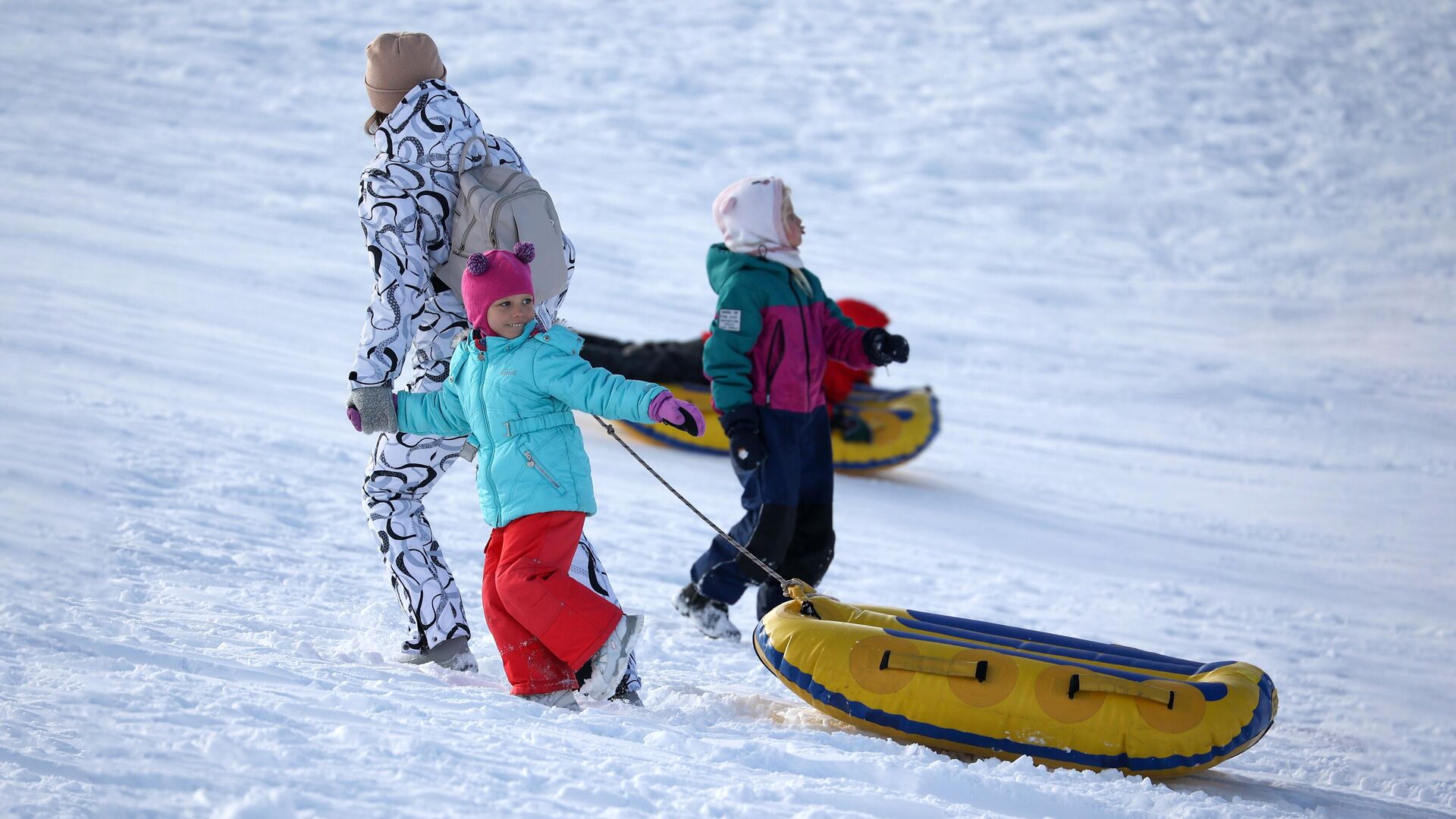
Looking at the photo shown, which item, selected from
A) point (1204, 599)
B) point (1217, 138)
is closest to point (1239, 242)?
point (1217, 138)

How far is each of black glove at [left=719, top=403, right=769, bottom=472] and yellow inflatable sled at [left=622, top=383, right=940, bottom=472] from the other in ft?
12.1

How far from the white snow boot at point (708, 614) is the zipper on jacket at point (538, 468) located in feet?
5.10

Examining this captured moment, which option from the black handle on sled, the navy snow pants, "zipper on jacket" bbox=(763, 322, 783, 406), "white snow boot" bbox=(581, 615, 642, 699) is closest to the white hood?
"zipper on jacket" bbox=(763, 322, 783, 406)

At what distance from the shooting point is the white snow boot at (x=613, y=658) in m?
3.43

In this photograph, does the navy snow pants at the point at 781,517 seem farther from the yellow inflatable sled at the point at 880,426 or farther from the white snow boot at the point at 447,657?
the yellow inflatable sled at the point at 880,426

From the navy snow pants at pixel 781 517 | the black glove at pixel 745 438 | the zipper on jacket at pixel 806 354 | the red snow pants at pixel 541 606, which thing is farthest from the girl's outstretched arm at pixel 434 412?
the zipper on jacket at pixel 806 354

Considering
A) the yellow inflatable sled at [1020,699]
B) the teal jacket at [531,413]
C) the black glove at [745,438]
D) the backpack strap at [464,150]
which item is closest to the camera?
the teal jacket at [531,413]

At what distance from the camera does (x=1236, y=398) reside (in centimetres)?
1230

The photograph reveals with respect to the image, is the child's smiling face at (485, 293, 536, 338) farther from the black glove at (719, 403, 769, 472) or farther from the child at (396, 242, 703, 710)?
the black glove at (719, 403, 769, 472)

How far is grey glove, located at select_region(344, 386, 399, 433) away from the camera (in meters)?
3.48

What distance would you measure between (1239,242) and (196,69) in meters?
16.5

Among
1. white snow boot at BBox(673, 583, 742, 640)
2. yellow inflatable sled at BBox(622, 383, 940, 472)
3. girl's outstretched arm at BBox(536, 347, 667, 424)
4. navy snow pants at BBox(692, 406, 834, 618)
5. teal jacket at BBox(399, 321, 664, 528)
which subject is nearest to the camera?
girl's outstretched arm at BBox(536, 347, 667, 424)

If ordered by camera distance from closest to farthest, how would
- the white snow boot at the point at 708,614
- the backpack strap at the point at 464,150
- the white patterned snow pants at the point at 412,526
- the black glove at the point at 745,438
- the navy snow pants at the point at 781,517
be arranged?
1. the backpack strap at the point at 464,150
2. the white patterned snow pants at the point at 412,526
3. the black glove at the point at 745,438
4. the navy snow pants at the point at 781,517
5. the white snow boot at the point at 708,614

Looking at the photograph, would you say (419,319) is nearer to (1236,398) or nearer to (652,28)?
(1236,398)
